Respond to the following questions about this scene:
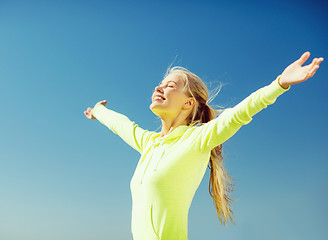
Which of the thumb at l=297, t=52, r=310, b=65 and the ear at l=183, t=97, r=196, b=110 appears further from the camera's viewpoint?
the ear at l=183, t=97, r=196, b=110

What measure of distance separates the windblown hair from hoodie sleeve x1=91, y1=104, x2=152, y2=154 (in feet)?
2.06

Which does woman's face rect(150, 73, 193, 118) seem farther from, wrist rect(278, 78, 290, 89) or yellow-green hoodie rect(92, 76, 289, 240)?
wrist rect(278, 78, 290, 89)

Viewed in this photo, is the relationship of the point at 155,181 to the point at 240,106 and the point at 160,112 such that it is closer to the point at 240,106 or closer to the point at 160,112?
the point at 160,112

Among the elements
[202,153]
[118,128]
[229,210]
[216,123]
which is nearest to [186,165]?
[202,153]

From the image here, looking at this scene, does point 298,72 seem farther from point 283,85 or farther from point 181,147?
point 181,147

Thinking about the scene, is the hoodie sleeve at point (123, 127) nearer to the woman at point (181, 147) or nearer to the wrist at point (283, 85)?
the woman at point (181, 147)

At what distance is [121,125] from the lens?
3.77 metres

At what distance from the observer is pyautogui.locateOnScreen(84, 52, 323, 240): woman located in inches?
88.7

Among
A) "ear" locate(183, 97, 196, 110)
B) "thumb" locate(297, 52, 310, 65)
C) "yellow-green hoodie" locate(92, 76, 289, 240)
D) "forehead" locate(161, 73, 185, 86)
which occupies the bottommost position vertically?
"yellow-green hoodie" locate(92, 76, 289, 240)

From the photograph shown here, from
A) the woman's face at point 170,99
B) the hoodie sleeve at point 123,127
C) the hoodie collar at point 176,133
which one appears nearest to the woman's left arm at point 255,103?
the hoodie collar at point 176,133

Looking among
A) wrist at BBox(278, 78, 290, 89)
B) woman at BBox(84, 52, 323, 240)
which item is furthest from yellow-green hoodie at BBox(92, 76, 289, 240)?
wrist at BBox(278, 78, 290, 89)

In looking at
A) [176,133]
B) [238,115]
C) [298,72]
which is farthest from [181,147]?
[298,72]

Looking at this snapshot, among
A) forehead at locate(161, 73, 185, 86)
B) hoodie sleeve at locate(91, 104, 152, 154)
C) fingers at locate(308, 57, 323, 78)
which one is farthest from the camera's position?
hoodie sleeve at locate(91, 104, 152, 154)

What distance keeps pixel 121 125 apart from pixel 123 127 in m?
0.05
